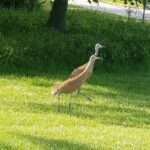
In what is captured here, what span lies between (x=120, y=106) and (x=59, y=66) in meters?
4.36

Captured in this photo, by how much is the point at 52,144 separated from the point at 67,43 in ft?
29.1

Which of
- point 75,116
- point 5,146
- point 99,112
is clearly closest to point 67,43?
point 99,112

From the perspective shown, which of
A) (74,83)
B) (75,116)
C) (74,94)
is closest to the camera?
(74,83)

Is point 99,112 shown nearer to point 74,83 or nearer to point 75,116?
point 75,116

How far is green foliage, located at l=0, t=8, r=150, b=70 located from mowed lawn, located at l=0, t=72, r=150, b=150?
0.81 metres

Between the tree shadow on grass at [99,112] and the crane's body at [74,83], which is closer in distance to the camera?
the crane's body at [74,83]

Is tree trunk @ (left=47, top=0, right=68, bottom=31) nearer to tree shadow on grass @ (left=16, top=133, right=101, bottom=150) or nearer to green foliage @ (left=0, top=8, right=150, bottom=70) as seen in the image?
green foliage @ (left=0, top=8, right=150, bottom=70)

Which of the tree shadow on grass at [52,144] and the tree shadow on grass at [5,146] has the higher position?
the tree shadow on grass at [5,146]

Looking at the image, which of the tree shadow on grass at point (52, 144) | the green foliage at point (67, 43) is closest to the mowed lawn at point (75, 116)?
the tree shadow on grass at point (52, 144)

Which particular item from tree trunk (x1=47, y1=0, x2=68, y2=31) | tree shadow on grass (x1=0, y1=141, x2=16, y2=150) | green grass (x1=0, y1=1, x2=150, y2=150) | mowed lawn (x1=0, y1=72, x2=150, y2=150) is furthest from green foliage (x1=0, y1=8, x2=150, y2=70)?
tree shadow on grass (x1=0, y1=141, x2=16, y2=150)

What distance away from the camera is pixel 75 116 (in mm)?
11617

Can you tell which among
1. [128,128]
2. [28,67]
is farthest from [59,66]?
[128,128]

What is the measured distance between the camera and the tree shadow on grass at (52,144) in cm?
902

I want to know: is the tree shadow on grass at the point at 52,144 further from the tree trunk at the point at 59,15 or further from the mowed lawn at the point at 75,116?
the tree trunk at the point at 59,15
